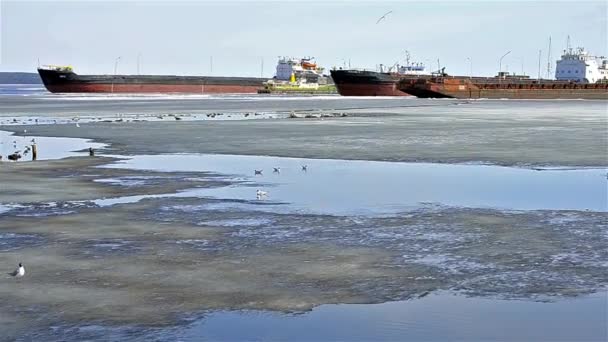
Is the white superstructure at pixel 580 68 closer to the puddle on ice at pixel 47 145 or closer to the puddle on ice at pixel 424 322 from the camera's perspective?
the puddle on ice at pixel 47 145

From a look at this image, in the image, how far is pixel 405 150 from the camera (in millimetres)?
23094

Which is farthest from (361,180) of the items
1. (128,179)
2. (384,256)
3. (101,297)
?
(101,297)

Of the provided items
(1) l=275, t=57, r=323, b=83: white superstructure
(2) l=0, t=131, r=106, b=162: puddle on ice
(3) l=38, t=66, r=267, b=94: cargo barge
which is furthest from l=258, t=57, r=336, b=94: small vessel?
(2) l=0, t=131, r=106, b=162: puddle on ice

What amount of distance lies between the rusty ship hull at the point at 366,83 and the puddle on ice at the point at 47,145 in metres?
68.8

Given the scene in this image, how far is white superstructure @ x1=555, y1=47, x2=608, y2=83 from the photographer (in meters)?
112

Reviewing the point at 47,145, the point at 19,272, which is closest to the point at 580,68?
the point at 47,145

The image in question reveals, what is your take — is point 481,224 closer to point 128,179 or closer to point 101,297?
point 101,297

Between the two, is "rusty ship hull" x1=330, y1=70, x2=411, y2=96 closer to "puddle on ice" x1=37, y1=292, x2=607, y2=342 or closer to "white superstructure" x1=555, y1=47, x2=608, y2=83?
"white superstructure" x1=555, y1=47, x2=608, y2=83

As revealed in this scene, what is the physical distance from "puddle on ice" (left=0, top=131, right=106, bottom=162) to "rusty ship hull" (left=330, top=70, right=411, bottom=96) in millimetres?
68777

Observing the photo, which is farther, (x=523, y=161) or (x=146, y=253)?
(x=523, y=161)

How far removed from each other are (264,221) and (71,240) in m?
2.74

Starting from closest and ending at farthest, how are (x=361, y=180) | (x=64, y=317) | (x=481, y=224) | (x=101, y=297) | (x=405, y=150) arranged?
(x=64, y=317) → (x=101, y=297) → (x=481, y=224) → (x=361, y=180) → (x=405, y=150)

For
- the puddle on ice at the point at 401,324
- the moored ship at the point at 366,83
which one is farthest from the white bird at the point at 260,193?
the moored ship at the point at 366,83

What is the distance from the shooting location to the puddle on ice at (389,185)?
1355 centimetres
